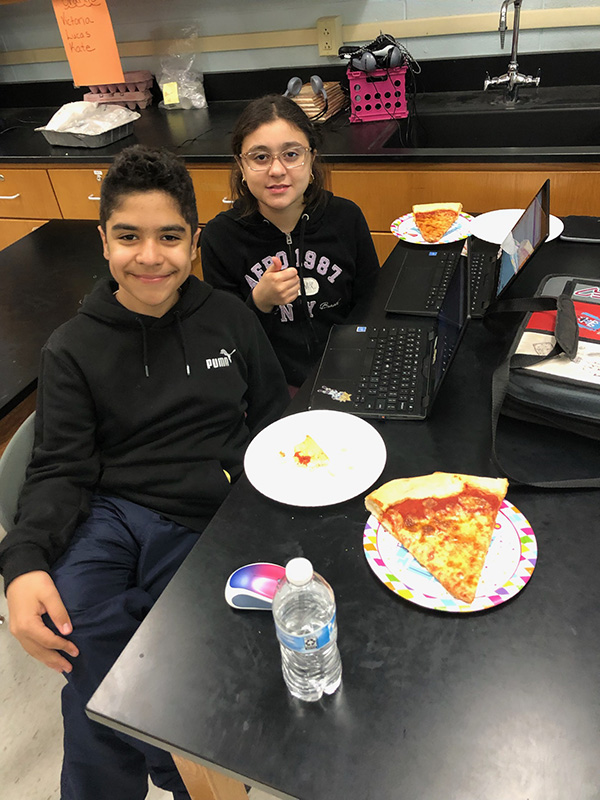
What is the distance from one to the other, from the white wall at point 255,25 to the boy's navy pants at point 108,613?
7.27ft

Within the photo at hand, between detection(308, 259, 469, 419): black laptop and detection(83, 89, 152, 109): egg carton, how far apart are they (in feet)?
7.24

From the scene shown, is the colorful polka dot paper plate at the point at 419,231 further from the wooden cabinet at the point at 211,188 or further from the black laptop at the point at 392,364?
the wooden cabinet at the point at 211,188

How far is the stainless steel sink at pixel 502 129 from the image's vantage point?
2064 millimetres

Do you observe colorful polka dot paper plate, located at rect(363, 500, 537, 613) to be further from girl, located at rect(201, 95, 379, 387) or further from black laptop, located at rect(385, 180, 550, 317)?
girl, located at rect(201, 95, 379, 387)

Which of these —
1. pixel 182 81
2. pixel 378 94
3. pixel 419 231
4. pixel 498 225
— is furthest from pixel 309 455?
pixel 182 81

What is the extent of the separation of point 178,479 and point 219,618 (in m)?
0.45

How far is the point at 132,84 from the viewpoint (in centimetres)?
273

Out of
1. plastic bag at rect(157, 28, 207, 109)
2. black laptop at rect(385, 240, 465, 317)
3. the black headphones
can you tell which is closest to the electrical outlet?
the black headphones

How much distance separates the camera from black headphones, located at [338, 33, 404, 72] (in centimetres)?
210

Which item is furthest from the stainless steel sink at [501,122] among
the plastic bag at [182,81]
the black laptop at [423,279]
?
→ the plastic bag at [182,81]

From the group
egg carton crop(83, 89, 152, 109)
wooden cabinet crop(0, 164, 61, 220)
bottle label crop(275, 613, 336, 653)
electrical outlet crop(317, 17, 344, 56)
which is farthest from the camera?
egg carton crop(83, 89, 152, 109)

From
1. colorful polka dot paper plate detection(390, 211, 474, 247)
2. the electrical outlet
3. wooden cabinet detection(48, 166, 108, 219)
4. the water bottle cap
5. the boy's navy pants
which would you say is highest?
the electrical outlet

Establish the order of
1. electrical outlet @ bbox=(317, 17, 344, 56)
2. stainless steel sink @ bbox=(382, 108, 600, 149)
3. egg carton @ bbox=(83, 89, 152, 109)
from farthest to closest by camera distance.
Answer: egg carton @ bbox=(83, 89, 152, 109), electrical outlet @ bbox=(317, 17, 344, 56), stainless steel sink @ bbox=(382, 108, 600, 149)

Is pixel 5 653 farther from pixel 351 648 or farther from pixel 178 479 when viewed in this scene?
pixel 351 648
